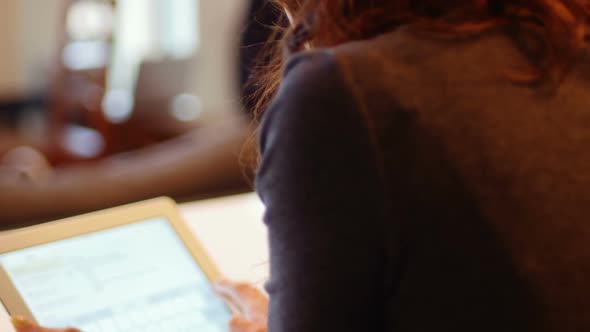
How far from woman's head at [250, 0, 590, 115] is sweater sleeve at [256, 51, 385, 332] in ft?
0.27

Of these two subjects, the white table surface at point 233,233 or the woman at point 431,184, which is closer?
the woman at point 431,184

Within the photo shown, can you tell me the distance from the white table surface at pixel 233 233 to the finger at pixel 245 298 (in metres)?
0.13

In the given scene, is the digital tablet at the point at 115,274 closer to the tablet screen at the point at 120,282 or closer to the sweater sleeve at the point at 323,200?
the tablet screen at the point at 120,282

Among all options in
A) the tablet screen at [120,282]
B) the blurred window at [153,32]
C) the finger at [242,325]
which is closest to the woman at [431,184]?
the finger at [242,325]

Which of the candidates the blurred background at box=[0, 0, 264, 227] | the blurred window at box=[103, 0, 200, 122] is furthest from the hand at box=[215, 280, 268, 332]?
the blurred window at box=[103, 0, 200, 122]

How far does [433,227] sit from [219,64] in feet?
16.4

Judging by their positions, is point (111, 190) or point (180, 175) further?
point (180, 175)

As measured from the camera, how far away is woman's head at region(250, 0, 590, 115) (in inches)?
25.3

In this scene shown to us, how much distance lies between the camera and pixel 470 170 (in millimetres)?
603

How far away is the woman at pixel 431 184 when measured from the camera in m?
0.59

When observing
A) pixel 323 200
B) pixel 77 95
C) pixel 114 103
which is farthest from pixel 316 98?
pixel 114 103

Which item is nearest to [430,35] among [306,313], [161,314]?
[306,313]

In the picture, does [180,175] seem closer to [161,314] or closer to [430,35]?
[161,314]

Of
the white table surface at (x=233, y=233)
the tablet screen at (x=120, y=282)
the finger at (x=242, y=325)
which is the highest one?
the tablet screen at (x=120, y=282)
